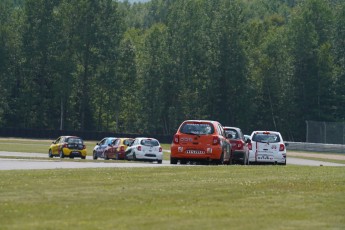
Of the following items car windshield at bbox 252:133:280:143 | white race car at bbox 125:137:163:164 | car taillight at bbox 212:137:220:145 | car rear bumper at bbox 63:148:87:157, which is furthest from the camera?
car rear bumper at bbox 63:148:87:157

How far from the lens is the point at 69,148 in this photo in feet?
176

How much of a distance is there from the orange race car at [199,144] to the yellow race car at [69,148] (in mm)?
19231

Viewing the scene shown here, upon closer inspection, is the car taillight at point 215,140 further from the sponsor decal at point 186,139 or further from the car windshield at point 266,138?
the car windshield at point 266,138

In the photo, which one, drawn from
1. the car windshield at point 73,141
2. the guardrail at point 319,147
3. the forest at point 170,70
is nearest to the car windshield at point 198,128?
the car windshield at point 73,141

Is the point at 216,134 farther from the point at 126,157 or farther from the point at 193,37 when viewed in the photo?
the point at 193,37

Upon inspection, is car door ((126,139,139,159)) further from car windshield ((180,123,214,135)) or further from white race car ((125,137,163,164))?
car windshield ((180,123,214,135))

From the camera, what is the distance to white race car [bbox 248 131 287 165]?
41.4 metres

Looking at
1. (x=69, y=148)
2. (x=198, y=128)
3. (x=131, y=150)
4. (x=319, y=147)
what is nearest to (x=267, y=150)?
(x=198, y=128)

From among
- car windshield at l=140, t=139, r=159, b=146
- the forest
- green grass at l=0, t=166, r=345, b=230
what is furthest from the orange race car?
the forest

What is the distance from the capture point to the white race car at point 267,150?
136 feet

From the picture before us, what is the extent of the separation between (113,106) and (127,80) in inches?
120

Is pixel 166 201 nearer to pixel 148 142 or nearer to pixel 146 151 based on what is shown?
pixel 146 151

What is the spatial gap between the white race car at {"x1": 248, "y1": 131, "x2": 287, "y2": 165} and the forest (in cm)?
6363

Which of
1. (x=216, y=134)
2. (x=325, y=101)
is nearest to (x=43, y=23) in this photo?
(x=325, y=101)
